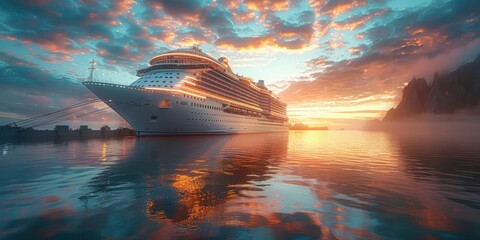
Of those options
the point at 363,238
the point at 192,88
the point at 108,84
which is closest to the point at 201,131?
Answer: the point at 192,88

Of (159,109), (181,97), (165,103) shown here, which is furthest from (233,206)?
(181,97)

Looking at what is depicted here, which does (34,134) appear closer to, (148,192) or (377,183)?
(148,192)

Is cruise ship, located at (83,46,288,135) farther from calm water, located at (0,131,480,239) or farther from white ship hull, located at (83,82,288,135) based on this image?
calm water, located at (0,131,480,239)

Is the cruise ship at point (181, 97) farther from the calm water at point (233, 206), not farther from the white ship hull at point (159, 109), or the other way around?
the calm water at point (233, 206)

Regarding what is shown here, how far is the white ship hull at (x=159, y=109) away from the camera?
123 ft

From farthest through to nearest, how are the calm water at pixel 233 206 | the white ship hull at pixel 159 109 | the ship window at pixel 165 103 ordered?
the ship window at pixel 165 103
the white ship hull at pixel 159 109
the calm water at pixel 233 206

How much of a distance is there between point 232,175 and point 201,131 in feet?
124

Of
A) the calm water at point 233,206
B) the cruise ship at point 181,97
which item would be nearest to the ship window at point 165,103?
the cruise ship at point 181,97

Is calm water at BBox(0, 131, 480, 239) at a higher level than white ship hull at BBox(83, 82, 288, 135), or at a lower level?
lower

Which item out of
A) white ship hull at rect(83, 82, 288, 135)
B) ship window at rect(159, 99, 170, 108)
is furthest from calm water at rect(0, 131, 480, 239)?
ship window at rect(159, 99, 170, 108)

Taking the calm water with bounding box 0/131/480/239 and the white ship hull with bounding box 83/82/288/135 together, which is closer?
the calm water with bounding box 0/131/480/239

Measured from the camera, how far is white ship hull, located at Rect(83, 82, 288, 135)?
1475 inches

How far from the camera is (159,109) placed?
39.8 metres

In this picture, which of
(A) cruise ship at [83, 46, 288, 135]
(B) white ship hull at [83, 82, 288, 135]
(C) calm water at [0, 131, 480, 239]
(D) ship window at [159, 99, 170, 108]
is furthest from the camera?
(D) ship window at [159, 99, 170, 108]
